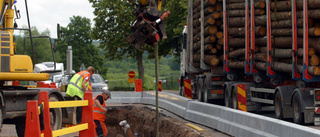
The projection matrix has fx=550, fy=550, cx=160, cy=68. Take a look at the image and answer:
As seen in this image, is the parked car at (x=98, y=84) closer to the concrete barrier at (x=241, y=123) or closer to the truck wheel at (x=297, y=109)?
the concrete barrier at (x=241, y=123)

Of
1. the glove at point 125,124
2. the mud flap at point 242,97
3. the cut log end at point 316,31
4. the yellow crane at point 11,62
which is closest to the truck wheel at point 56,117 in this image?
the yellow crane at point 11,62

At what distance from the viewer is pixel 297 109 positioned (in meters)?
13.7

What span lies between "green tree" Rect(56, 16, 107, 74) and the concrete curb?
74.2 metres

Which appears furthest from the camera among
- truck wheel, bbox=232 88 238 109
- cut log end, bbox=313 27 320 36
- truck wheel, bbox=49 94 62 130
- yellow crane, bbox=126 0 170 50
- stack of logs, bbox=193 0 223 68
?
stack of logs, bbox=193 0 223 68

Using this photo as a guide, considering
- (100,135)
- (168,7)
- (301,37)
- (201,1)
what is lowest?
(100,135)

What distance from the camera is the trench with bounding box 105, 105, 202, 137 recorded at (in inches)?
559

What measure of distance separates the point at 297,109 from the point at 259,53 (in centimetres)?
338

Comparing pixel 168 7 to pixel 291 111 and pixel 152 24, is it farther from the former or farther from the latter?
pixel 152 24

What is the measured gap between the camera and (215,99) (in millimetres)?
21734

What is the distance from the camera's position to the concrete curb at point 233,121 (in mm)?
9594

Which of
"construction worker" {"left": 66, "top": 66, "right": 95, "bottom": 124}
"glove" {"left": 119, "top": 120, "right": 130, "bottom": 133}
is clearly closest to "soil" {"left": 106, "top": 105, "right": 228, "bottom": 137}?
"glove" {"left": 119, "top": 120, "right": 130, "bottom": 133}

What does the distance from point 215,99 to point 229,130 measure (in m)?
8.91

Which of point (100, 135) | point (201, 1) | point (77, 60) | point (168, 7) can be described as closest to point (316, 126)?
point (100, 135)

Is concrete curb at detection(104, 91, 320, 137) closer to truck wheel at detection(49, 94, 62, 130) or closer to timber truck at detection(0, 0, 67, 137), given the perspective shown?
truck wheel at detection(49, 94, 62, 130)
